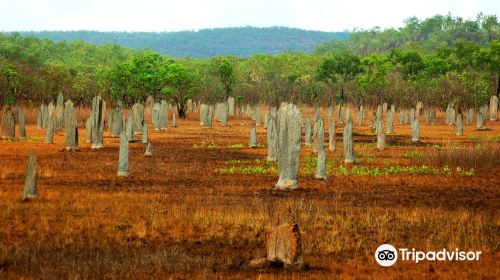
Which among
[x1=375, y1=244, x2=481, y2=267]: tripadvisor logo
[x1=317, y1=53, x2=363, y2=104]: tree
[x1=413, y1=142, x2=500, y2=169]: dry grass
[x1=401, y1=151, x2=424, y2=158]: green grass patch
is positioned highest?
[x1=317, y1=53, x2=363, y2=104]: tree

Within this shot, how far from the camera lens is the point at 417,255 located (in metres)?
13.2

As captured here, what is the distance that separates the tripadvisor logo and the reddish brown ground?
8.5 inches

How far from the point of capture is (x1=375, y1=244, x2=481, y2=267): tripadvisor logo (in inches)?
507

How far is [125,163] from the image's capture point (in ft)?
81.9

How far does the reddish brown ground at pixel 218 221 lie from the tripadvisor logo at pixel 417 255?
21 cm

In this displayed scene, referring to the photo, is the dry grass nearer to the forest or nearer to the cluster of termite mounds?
the cluster of termite mounds

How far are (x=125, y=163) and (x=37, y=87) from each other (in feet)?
139

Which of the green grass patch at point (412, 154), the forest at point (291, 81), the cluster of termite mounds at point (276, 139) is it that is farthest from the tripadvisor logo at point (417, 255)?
the forest at point (291, 81)

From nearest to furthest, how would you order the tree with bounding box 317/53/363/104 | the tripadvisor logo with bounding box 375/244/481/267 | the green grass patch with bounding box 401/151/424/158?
1. the tripadvisor logo with bounding box 375/244/481/267
2. the green grass patch with bounding box 401/151/424/158
3. the tree with bounding box 317/53/363/104

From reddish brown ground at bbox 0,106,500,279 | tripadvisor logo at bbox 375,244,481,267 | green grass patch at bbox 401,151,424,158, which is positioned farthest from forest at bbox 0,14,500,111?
tripadvisor logo at bbox 375,244,481,267

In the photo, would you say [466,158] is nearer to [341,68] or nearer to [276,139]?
[276,139]

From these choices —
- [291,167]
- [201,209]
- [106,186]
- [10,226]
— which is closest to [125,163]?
[106,186]

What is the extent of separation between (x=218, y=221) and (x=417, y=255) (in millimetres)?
4626

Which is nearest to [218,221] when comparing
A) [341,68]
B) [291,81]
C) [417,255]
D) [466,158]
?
[417,255]
